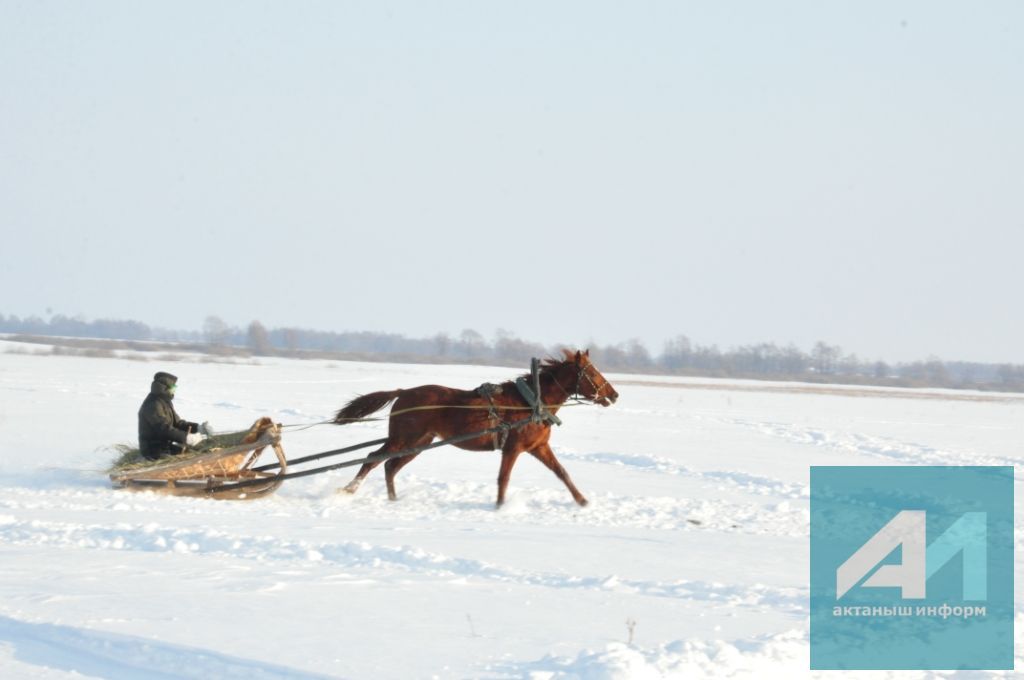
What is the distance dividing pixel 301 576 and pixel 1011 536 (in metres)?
7.14

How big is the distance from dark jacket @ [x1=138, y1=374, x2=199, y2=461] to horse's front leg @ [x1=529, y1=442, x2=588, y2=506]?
3896mm

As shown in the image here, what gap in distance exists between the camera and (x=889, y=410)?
3897 cm

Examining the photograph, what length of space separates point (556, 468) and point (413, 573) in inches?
163

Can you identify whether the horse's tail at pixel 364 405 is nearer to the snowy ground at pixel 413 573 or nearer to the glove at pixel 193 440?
the snowy ground at pixel 413 573

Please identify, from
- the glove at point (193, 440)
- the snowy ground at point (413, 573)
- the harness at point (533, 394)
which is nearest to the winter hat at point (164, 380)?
the glove at point (193, 440)

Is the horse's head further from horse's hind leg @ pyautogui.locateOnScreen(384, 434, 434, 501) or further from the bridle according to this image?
horse's hind leg @ pyautogui.locateOnScreen(384, 434, 434, 501)

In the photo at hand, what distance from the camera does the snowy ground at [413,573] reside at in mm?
5301

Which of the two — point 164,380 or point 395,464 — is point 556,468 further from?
point 164,380

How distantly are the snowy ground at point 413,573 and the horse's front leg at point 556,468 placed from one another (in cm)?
19

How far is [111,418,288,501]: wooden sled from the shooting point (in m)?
10.9

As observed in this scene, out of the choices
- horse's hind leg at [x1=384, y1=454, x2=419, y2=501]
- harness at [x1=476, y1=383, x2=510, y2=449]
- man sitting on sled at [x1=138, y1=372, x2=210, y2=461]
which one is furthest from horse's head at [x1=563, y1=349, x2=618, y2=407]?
man sitting on sled at [x1=138, y1=372, x2=210, y2=461]

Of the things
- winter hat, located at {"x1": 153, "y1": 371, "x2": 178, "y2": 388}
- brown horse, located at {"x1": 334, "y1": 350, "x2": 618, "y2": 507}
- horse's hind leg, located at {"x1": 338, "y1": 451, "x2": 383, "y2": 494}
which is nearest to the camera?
winter hat, located at {"x1": 153, "y1": 371, "x2": 178, "y2": 388}

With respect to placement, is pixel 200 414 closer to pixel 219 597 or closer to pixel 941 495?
pixel 941 495

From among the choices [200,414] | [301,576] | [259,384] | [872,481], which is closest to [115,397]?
[200,414]
